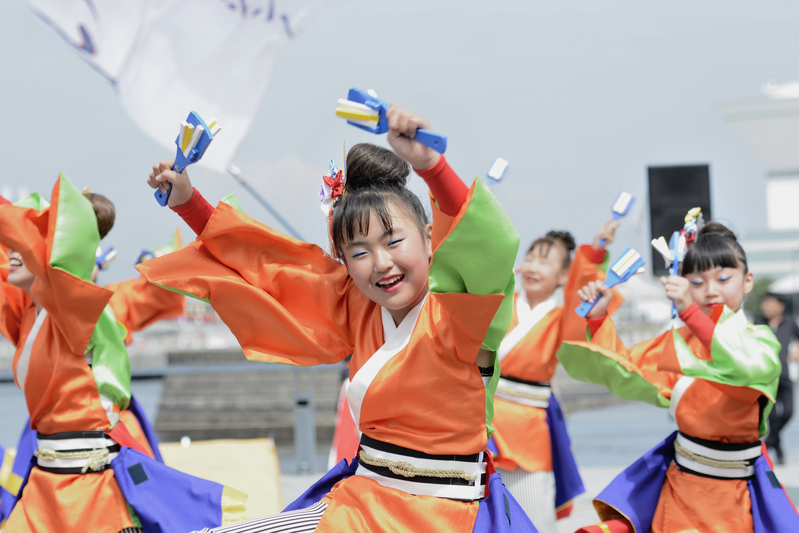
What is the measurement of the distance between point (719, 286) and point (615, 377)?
15.8 inches

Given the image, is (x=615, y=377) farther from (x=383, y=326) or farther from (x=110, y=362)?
(x=110, y=362)

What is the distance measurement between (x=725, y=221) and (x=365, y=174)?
5.32 feet

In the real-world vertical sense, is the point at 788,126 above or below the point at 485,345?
above

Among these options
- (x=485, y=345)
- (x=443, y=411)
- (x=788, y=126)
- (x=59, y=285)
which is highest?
(x=788, y=126)

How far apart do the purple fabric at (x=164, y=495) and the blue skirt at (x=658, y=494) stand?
1127mm

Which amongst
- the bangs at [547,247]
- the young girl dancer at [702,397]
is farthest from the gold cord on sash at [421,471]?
the bangs at [547,247]

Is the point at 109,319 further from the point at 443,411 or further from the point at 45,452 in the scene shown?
the point at 443,411

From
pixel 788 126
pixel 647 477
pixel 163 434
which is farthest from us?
pixel 788 126

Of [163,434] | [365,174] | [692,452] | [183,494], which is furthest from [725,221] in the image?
[163,434]

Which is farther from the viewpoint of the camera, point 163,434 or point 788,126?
point 788,126

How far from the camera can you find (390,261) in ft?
4.59

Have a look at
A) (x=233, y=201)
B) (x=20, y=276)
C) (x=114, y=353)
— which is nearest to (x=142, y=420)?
(x=114, y=353)

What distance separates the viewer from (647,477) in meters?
2.35

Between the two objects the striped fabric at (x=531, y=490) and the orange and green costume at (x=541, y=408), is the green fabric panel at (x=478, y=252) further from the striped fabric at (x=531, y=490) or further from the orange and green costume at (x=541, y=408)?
the striped fabric at (x=531, y=490)
